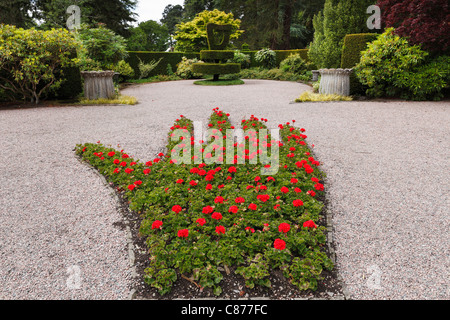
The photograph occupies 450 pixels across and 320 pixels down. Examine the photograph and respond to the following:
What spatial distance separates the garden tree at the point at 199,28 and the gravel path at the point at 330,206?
60.5ft

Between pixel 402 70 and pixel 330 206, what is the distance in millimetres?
6870

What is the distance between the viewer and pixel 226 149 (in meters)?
3.71

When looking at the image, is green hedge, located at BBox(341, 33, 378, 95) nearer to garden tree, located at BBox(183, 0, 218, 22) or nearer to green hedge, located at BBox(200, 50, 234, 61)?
green hedge, located at BBox(200, 50, 234, 61)

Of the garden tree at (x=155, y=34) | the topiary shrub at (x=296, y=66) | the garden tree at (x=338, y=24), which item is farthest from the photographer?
the garden tree at (x=155, y=34)

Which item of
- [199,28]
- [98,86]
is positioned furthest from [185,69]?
[98,86]

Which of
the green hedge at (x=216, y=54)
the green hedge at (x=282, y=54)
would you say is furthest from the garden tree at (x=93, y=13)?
the green hedge at (x=282, y=54)

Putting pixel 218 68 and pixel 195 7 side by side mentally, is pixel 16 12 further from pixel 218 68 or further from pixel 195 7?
pixel 195 7

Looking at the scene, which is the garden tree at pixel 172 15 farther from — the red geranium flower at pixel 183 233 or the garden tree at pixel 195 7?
the red geranium flower at pixel 183 233

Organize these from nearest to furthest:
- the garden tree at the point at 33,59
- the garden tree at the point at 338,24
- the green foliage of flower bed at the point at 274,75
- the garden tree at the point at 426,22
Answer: the garden tree at the point at 426,22, the garden tree at the point at 33,59, the garden tree at the point at 338,24, the green foliage of flower bed at the point at 274,75

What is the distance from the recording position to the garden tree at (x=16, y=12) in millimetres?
17000

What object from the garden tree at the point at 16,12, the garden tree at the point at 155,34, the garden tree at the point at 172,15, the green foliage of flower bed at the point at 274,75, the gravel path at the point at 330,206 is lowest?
the gravel path at the point at 330,206

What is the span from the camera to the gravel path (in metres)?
1.91

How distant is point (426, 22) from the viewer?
7.32 meters

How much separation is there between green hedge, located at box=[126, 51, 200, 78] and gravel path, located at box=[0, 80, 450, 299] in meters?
12.8
